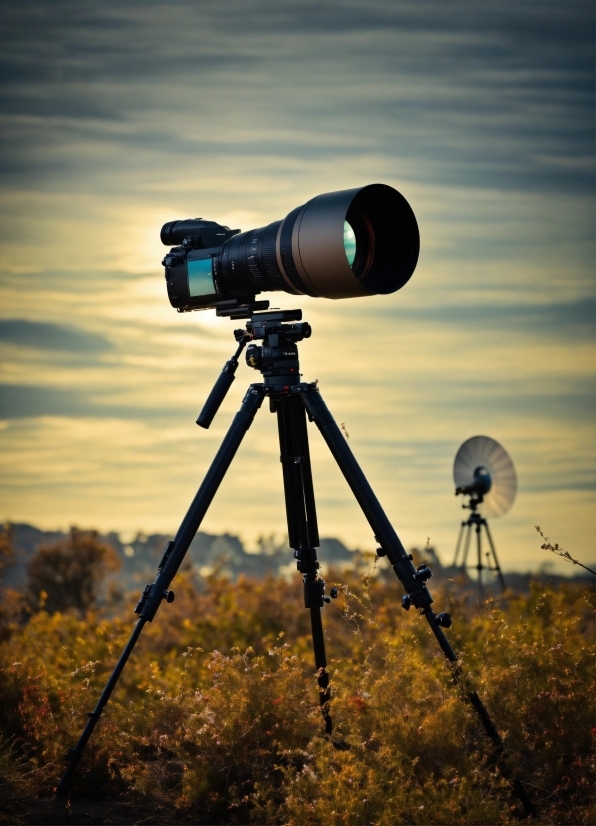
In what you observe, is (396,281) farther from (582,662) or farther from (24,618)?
(24,618)

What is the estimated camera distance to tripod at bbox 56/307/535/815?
445 centimetres

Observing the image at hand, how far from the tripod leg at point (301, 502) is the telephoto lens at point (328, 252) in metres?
0.60

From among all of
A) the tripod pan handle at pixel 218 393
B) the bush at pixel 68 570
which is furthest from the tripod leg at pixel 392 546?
the bush at pixel 68 570

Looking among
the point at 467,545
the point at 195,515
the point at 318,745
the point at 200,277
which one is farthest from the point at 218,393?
the point at 467,545

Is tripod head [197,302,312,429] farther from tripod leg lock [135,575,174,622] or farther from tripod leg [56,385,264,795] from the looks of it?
tripod leg lock [135,575,174,622]

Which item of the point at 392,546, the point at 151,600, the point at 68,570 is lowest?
the point at 68,570

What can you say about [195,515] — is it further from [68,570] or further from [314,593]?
[68,570]

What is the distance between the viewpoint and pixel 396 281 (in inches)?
186

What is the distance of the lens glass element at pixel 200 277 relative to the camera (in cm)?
517

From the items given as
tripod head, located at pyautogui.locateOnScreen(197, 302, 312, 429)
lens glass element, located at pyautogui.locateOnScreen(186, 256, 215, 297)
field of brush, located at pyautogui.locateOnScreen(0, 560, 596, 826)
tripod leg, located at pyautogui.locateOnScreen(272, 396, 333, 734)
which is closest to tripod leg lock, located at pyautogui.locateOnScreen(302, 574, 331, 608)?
tripod leg, located at pyautogui.locateOnScreen(272, 396, 333, 734)

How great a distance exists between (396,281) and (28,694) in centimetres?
312

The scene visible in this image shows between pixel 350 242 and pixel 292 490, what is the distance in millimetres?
1227

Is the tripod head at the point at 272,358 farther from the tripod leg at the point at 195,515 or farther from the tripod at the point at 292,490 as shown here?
the tripod leg at the point at 195,515

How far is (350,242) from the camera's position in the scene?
4.62 m
